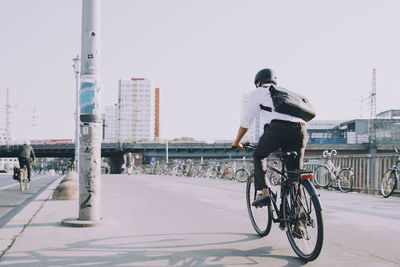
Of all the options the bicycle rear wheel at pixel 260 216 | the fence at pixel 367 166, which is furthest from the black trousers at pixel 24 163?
the bicycle rear wheel at pixel 260 216


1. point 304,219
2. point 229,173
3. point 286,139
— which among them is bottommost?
point 229,173

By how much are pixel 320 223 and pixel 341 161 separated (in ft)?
36.3

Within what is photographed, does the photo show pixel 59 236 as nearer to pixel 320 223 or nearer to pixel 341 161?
pixel 320 223

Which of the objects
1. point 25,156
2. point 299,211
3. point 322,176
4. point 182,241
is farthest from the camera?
point 25,156

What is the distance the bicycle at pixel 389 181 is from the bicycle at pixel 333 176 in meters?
1.50

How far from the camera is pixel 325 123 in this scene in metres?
130

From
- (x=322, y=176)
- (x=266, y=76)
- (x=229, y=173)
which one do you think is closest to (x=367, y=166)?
(x=322, y=176)

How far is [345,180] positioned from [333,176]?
63cm

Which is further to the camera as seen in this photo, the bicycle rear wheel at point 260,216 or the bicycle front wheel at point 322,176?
the bicycle front wheel at point 322,176

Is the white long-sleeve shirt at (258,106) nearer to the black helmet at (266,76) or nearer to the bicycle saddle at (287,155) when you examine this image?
the black helmet at (266,76)

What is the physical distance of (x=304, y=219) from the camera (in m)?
3.86

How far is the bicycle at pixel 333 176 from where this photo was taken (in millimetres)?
12734

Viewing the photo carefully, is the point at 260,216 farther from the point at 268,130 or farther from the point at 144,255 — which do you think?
the point at 144,255

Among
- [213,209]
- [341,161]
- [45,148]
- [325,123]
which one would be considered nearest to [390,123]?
[325,123]
